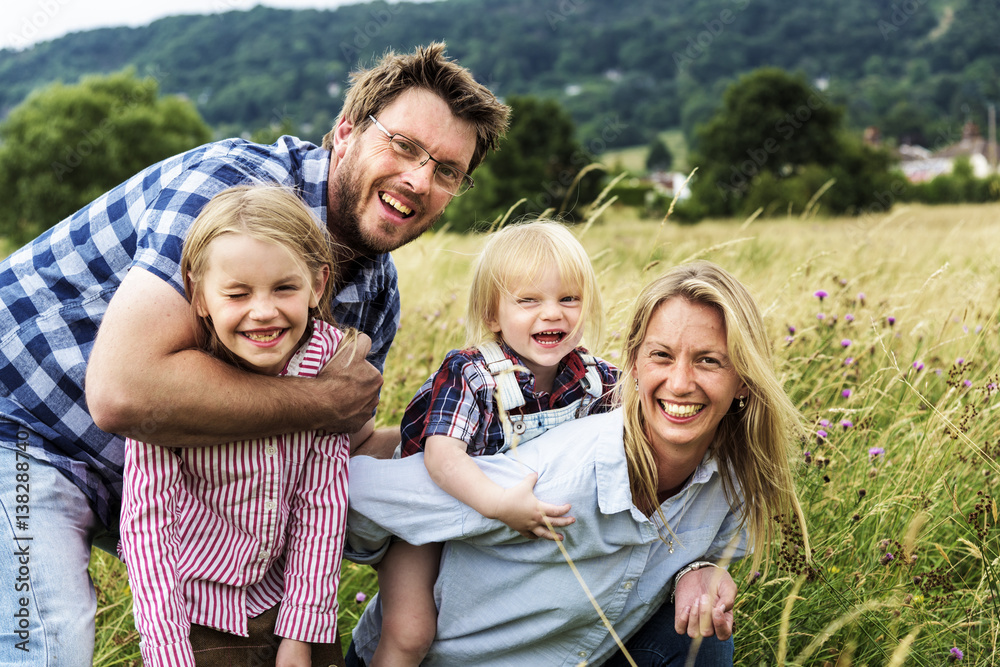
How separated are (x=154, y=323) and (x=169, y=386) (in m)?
0.16

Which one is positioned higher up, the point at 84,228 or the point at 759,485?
the point at 84,228

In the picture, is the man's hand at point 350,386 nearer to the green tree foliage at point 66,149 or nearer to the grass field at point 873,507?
the grass field at point 873,507

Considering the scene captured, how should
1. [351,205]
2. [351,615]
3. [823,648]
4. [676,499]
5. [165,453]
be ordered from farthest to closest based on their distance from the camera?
[351,615], [351,205], [823,648], [676,499], [165,453]

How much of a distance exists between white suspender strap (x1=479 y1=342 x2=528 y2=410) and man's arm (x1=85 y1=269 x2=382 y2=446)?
0.50 metres

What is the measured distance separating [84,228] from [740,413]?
189 cm

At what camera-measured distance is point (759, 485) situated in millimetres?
1908

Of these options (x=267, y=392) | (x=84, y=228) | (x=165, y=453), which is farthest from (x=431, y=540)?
(x=84, y=228)

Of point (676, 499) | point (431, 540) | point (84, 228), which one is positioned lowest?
point (431, 540)

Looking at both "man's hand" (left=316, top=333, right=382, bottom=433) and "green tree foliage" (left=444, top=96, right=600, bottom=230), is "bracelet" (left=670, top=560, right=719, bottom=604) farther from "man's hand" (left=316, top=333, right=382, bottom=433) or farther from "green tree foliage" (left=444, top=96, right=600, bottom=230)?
"green tree foliage" (left=444, top=96, right=600, bottom=230)

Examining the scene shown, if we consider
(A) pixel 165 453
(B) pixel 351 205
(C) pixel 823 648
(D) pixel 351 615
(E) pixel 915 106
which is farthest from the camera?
(E) pixel 915 106

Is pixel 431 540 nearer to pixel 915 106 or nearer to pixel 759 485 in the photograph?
pixel 759 485

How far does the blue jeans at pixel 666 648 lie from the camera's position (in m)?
1.80

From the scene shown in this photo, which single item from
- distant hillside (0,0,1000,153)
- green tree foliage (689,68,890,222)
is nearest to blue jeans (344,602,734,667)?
green tree foliage (689,68,890,222)

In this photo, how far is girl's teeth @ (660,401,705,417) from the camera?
175 centimetres
